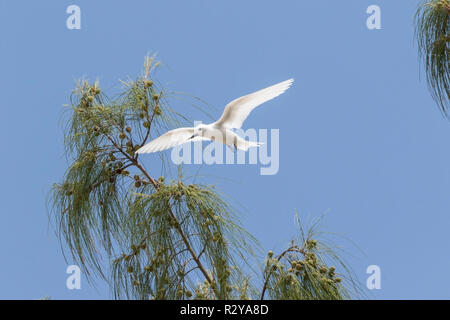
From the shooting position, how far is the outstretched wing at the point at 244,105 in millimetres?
3436

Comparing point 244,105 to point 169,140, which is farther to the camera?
point 244,105

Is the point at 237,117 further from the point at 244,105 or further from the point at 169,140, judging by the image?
the point at 169,140

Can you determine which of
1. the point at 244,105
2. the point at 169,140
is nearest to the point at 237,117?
the point at 244,105

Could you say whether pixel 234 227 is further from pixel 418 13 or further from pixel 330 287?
pixel 418 13

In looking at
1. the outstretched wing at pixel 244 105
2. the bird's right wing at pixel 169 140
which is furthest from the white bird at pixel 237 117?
the bird's right wing at pixel 169 140

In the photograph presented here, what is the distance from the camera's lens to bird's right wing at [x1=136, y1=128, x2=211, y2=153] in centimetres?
296

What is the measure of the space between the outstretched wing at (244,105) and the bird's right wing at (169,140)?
278mm

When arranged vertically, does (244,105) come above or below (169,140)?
above

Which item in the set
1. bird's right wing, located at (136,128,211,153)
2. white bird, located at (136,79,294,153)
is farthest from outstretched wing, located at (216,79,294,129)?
bird's right wing, located at (136,128,211,153)

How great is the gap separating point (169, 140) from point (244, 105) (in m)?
0.56

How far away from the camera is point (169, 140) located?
3049mm

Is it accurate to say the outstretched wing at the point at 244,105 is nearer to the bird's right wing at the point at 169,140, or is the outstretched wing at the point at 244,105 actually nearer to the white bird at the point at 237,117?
the white bird at the point at 237,117
